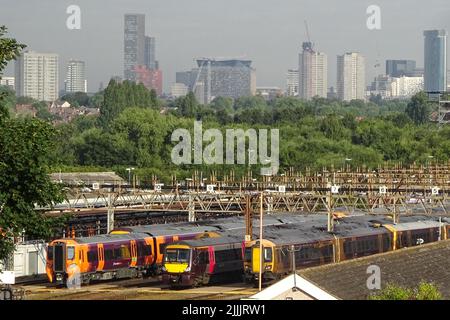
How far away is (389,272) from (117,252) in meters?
14.4

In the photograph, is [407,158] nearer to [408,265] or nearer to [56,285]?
[56,285]

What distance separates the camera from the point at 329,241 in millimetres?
45094

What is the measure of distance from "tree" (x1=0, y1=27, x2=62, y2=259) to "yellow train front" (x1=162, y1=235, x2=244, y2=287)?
21.2 ft

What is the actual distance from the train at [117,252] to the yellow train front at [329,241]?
3.39 metres

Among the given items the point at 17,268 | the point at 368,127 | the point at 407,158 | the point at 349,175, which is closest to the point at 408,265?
the point at 17,268

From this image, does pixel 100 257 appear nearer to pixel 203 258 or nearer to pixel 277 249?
pixel 203 258

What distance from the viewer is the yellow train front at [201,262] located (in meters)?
42.0

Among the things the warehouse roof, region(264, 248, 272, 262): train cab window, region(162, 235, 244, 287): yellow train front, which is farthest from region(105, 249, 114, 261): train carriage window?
the warehouse roof

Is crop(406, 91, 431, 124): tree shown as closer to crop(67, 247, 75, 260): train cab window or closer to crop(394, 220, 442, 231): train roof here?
crop(394, 220, 442, 231): train roof
